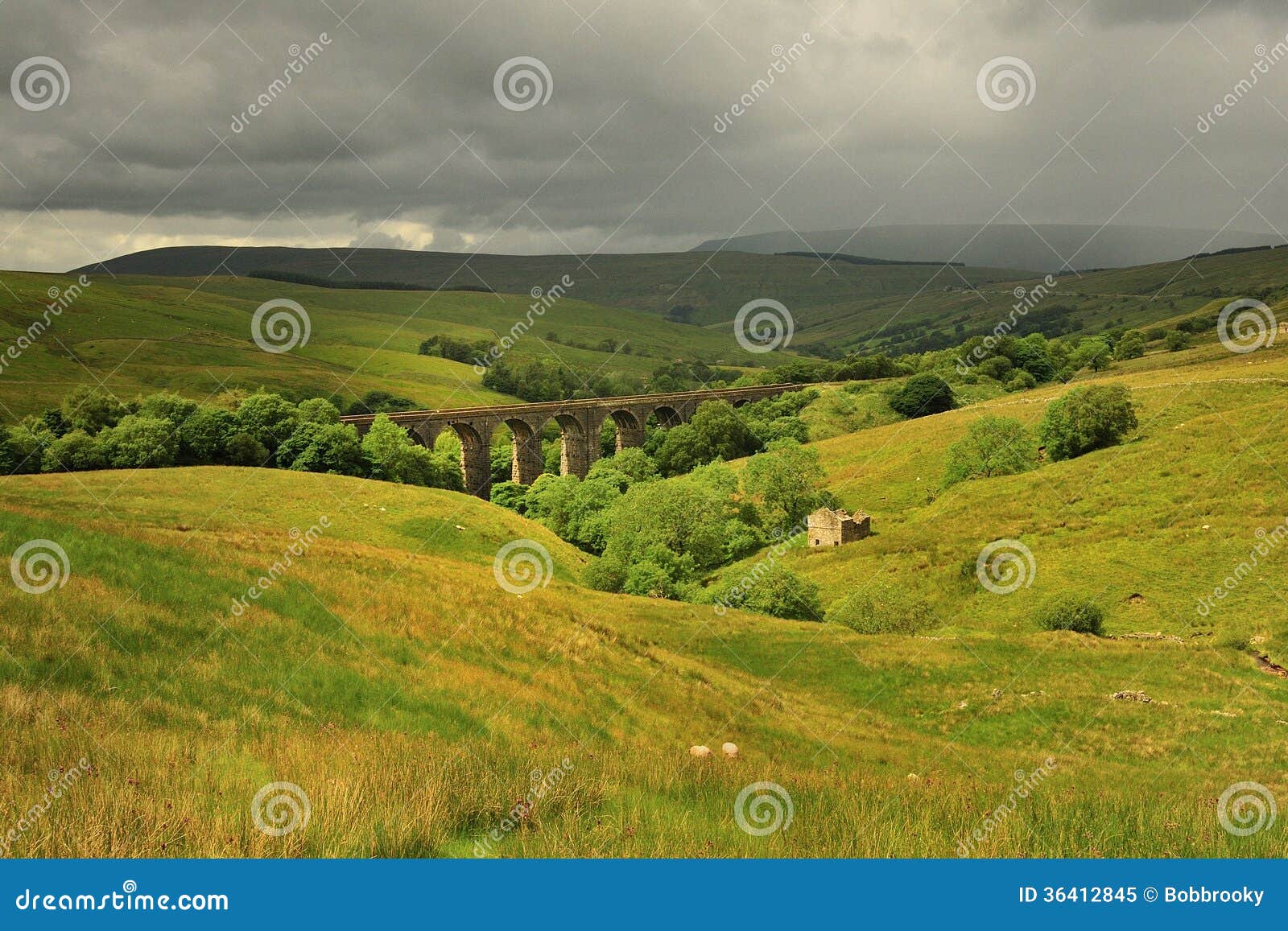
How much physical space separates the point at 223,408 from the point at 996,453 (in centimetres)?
7034

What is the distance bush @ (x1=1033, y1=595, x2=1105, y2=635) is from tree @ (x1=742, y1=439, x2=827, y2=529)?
1380 inches

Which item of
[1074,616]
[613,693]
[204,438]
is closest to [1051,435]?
[1074,616]

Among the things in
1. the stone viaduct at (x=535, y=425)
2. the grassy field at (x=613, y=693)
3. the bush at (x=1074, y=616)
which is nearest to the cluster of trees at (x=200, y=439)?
the grassy field at (x=613, y=693)

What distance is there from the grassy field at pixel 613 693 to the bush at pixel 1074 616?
2370 millimetres

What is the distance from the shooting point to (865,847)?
22.3 feet

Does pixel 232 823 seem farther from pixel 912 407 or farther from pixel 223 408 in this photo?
pixel 912 407

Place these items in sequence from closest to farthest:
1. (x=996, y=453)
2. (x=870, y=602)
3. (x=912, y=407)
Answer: (x=870, y=602) < (x=996, y=453) < (x=912, y=407)

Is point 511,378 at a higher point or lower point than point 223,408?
higher

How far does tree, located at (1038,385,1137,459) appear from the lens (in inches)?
2840

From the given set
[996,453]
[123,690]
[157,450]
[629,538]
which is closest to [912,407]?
[996,453]

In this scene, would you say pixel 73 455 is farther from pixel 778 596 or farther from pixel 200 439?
pixel 778 596

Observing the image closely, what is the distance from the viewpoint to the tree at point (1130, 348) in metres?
142

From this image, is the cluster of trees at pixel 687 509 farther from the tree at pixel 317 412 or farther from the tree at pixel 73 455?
the tree at pixel 73 455

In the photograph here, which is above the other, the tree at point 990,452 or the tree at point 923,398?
the tree at point 923,398
